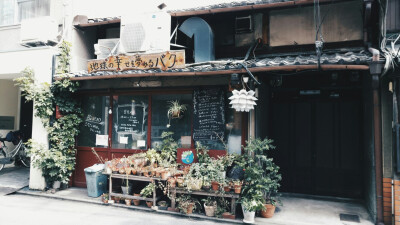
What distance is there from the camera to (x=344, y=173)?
8320 mm

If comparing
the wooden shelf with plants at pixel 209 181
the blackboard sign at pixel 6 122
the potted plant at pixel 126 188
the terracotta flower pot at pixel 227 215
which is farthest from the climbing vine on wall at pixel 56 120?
the terracotta flower pot at pixel 227 215

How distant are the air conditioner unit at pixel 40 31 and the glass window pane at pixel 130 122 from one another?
10.5 ft

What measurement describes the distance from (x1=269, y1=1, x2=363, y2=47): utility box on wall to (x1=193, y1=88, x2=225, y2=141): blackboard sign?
8.28 ft

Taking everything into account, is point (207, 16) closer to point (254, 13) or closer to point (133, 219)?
point (254, 13)

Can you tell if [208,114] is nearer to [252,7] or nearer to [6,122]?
[252,7]

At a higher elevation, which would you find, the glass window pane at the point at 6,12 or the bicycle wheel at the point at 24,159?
the glass window pane at the point at 6,12

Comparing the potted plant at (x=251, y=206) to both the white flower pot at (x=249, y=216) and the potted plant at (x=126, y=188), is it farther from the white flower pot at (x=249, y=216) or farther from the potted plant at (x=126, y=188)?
the potted plant at (x=126, y=188)

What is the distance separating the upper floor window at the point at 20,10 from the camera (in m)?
10.7

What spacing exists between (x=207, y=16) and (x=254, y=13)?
58.8 inches

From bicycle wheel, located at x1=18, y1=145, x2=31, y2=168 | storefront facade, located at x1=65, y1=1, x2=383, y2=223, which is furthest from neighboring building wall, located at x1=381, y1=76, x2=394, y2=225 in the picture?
bicycle wheel, located at x1=18, y1=145, x2=31, y2=168

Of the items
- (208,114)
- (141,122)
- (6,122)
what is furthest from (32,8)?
(208,114)

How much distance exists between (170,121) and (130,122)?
1.41m

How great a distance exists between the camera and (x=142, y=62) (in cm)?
787

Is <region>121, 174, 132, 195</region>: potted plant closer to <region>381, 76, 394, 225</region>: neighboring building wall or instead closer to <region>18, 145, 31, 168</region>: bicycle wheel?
<region>381, 76, 394, 225</region>: neighboring building wall
